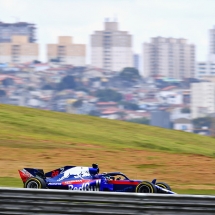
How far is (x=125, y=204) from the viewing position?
426 inches

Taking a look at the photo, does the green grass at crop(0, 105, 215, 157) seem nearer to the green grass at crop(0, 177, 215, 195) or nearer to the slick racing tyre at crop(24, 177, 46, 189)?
the green grass at crop(0, 177, 215, 195)

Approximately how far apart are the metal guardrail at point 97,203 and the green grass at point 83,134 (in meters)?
15.6

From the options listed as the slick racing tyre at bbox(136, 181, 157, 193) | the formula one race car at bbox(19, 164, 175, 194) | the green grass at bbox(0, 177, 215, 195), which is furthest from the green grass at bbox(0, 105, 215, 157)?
the slick racing tyre at bbox(136, 181, 157, 193)

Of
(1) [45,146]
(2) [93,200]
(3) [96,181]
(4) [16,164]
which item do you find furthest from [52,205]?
(1) [45,146]

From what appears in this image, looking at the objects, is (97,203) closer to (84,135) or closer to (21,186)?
(21,186)

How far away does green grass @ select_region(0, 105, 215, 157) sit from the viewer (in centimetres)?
2998

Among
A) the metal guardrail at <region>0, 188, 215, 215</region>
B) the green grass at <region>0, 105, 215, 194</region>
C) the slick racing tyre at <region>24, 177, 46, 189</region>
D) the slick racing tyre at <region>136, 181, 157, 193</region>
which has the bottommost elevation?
the metal guardrail at <region>0, 188, 215, 215</region>

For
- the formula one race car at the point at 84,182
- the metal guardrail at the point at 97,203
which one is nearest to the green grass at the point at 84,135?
the formula one race car at the point at 84,182

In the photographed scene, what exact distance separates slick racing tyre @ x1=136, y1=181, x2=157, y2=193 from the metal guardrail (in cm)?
311

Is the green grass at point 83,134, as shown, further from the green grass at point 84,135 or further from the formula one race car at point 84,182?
the formula one race car at point 84,182

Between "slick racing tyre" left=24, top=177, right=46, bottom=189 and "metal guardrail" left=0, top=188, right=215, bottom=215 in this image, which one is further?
"slick racing tyre" left=24, top=177, right=46, bottom=189

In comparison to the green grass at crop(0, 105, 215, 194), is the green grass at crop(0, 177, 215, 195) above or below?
below

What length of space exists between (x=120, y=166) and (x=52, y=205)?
11.9 m

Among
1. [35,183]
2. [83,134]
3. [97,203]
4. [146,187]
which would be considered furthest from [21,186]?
[83,134]
